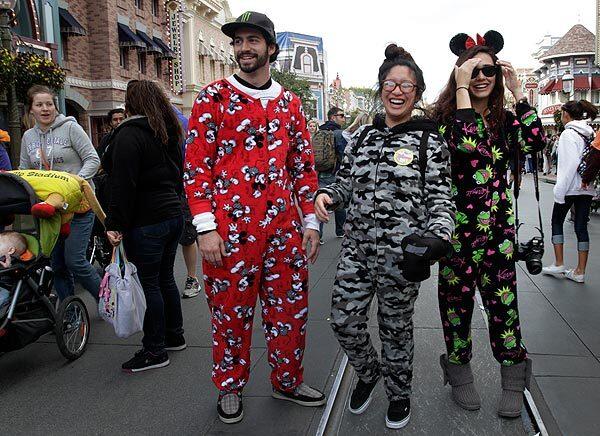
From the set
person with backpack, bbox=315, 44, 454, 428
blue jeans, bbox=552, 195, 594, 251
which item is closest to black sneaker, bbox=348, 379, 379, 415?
person with backpack, bbox=315, 44, 454, 428

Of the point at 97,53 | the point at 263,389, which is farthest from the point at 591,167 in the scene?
the point at 97,53

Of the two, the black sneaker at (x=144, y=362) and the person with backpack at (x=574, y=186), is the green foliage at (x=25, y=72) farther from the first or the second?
the person with backpack at (x=574, y=186)

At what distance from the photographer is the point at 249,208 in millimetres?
2904

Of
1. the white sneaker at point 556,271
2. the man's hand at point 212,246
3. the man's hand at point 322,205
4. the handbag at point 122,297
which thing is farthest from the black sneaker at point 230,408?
the white sneaker at point 556,271

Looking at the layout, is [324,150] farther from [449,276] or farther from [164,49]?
[164,49]

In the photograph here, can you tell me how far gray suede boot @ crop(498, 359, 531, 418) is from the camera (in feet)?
10.2

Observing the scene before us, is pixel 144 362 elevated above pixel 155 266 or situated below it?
below

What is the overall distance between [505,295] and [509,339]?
259mm

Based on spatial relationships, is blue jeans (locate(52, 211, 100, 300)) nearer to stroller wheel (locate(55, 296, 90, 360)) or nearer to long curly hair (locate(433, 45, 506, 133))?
stroller wheel (locate(55, 296, 90, 360))

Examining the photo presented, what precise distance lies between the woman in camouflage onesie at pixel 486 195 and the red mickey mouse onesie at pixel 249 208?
2.68ft

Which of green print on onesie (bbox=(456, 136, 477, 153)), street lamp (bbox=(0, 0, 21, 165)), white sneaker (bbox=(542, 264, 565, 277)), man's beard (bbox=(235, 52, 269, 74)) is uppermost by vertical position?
street lamp (bbox=(0, 0, 21, 165))

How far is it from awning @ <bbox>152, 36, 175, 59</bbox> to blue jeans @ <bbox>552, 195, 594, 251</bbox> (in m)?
21.1

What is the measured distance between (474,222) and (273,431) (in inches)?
61.0

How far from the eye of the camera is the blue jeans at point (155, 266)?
3.71 meters
